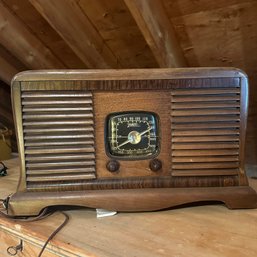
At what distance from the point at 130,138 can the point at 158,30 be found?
2.25 feet

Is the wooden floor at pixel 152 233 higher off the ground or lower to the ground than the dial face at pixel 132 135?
lower

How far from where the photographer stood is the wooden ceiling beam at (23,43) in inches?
62.9

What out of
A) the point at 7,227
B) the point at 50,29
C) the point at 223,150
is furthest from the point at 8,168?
the point at 223,150

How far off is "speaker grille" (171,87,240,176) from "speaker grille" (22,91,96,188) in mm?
240

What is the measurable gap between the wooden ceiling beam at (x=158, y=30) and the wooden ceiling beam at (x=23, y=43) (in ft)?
2.59

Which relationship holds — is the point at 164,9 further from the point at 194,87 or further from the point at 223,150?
the point at 223,150

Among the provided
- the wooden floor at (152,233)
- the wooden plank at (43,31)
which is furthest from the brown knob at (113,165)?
the wooden plank at (43,31)

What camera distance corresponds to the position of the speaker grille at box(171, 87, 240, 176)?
79 centimetres

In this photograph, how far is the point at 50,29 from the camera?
1660 millimetres

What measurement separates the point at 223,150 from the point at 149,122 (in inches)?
8.8

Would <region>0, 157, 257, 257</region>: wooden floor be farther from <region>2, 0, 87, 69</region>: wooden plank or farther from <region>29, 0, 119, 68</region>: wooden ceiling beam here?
<region>2, 0, 87, 69</region>: wooden plank

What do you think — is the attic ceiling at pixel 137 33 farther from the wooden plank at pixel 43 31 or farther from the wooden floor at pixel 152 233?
the wooden floor at pixel 152 233

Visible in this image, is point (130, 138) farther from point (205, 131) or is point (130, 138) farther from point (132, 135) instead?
point (205, 131)

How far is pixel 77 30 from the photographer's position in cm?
147
